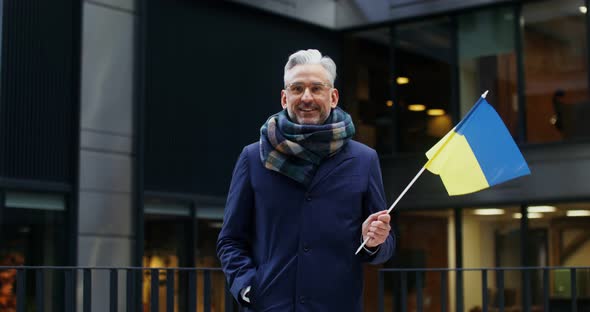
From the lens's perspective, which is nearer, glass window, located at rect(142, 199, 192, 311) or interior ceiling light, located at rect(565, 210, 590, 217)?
glass window, located at rect(142, 199, 192, 311)

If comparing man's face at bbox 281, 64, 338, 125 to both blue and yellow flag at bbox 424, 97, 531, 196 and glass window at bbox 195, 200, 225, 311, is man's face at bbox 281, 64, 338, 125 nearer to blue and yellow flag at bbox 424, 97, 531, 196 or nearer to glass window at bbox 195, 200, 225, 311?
blue and yellow flag at bbox 424, 97, 531, 196

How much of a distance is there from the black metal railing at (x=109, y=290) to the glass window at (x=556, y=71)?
19.3 ft

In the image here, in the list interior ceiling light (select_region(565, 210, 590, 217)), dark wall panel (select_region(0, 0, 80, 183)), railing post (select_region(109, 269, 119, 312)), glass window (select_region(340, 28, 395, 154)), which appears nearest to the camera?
railing post (select_region(109, 269, 119, 312))

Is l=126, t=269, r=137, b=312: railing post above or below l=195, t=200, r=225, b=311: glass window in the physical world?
below

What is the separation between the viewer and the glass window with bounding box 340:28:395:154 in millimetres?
17406

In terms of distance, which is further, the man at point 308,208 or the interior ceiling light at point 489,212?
the interior ceiling light at point 489,212

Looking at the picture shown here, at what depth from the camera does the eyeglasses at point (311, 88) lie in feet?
10.4

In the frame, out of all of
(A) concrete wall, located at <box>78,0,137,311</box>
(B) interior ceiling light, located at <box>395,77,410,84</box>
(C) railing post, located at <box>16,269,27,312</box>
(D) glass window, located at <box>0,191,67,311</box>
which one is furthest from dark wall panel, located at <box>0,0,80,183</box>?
(C) railing post, located at <box>16,269,27,312</box>

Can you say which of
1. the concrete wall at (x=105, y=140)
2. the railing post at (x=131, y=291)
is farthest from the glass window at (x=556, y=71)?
the railing post at (x=131, y=291)

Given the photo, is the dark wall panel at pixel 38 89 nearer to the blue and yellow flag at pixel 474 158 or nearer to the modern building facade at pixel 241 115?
the modern building facade at pixel 241 115

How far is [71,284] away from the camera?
220 inches

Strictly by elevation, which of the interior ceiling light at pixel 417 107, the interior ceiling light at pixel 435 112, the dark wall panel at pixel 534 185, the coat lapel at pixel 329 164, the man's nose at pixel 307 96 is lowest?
the coat lapel at pixel 329 164

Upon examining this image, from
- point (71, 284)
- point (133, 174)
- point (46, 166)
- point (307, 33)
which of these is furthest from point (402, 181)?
point (71, 284)

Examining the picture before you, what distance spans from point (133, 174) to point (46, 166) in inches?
56.5
